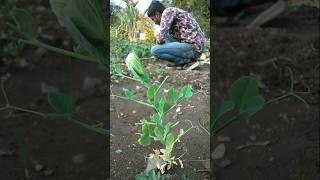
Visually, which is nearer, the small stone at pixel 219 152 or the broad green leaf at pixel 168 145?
the broad green leaf at pixel 168 145

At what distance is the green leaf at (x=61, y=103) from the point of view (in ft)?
4.02

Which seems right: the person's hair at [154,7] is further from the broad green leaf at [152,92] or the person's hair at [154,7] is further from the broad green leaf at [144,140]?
the broad green leaf at [144,140]

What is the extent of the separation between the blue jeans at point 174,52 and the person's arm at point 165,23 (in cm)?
1

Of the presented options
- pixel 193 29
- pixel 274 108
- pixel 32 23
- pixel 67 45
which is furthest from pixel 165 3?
pixel 274 108

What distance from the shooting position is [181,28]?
142 cm

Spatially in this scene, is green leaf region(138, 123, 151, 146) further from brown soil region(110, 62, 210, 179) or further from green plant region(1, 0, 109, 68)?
green plant region(1, 0, 109, 68)

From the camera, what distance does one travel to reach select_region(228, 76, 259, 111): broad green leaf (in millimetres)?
1209

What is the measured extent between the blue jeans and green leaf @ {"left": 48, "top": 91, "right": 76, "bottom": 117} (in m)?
0.27

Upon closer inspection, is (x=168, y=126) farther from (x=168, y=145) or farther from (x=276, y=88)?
(x=276, y=88)

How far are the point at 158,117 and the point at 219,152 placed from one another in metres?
0.39

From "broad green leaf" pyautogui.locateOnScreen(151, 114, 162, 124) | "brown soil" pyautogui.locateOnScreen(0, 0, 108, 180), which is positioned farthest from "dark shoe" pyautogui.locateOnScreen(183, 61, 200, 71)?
"brown soil" pyautogui.locateOnScreen(0, 0, 108, 180)

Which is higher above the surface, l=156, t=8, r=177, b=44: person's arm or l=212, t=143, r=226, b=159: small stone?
l=156, t=8, r=177, b=44: person's arm

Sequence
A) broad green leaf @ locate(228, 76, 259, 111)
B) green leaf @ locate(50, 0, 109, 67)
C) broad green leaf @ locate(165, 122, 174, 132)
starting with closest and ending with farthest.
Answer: green leaf @ locate(50, 0, 109, 67) → broad green leaf @ locate(228, 76, 259, 111) → broad green leaf @ locate(165, 122, 174, 132)

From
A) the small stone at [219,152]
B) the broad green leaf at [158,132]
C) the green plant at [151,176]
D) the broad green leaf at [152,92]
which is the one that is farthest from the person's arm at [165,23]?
the small stone at [219,152]
